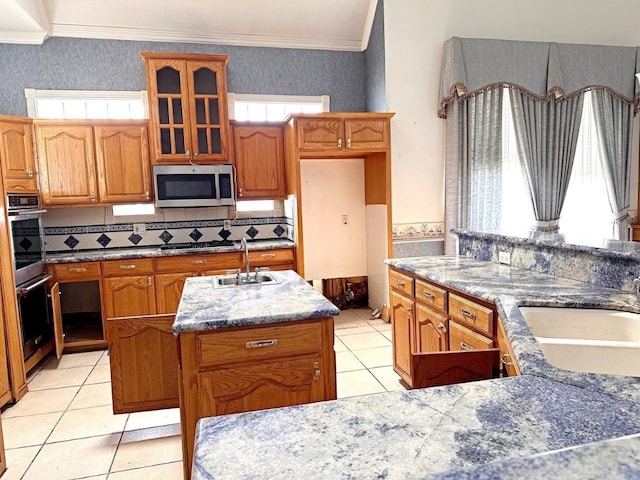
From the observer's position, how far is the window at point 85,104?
13.9 feet

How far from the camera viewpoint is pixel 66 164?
4062 millimetres

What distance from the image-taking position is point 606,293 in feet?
6.50

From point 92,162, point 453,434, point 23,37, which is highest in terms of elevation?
point 23,37

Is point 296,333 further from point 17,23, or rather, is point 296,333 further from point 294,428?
point 17,23

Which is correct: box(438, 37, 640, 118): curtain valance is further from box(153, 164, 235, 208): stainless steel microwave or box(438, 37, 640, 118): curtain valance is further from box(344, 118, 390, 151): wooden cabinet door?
box(153, 164, 235, 208): stainless steel microwave

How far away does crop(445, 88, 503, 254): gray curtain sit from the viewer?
4.36 metres

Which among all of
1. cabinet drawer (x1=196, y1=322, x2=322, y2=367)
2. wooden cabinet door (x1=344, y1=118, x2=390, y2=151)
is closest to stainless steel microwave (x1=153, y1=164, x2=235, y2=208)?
wooden cabinet door (x1=344, y1=118, x2=390, y2=151)

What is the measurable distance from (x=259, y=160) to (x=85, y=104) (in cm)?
180

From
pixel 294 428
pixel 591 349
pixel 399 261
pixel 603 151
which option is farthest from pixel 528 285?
pixel 603 151

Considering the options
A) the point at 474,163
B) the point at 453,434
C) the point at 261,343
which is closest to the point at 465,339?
the point at 261,343

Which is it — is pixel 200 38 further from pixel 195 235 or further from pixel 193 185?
pixel 195 235

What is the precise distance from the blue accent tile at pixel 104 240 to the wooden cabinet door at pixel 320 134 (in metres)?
2.19

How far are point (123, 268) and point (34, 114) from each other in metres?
1.74

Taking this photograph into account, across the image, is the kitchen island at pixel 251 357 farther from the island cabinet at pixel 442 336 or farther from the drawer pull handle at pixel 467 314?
the drawer pull handle at pixel 467 314
